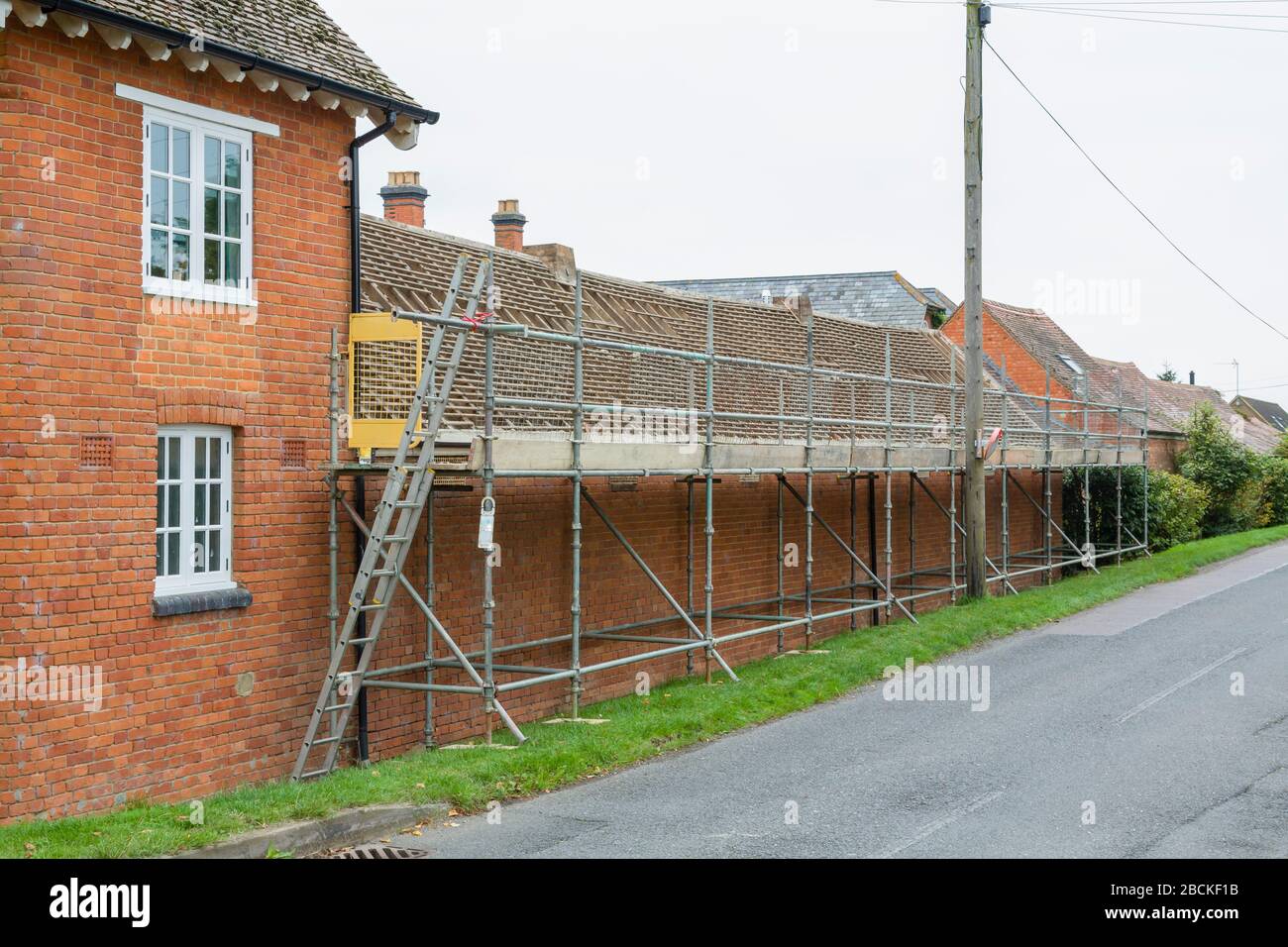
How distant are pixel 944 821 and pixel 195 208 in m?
7.18

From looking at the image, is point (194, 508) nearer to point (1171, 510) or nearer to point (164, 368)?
point (164, 368)

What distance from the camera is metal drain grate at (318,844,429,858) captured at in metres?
7.97

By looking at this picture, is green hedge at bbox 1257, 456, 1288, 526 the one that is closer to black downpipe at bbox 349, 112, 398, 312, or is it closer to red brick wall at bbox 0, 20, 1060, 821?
red brick wall at bbox 0, 20, 1060, 821

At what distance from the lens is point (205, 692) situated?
32.7 ft

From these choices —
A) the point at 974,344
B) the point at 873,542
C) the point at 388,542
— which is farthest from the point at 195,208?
the point at 974,344

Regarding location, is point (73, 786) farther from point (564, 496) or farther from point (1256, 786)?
point (1256, 786)

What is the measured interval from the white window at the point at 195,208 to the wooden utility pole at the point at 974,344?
518 inches

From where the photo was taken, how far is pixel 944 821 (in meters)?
8.73

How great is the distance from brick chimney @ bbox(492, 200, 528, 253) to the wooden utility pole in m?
7.25

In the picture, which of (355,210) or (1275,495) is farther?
(1275,495)

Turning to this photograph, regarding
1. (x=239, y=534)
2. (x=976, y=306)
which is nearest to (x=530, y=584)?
(x=239, y=534)

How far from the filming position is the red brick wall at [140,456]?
8797 millimetres

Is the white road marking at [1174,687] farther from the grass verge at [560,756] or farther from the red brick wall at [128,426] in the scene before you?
the red brick wall at [128,426]
